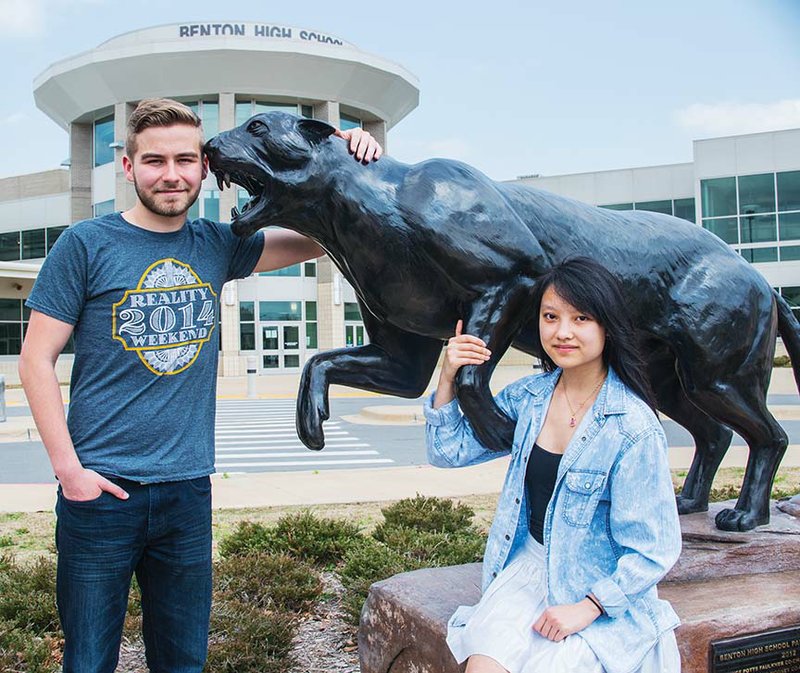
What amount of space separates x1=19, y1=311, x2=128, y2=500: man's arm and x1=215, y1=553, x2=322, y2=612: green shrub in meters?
2.21

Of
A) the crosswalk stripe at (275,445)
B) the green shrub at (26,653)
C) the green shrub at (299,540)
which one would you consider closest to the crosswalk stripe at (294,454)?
the crosswalk stripe at (275,445)

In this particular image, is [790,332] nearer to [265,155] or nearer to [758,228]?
[265,155]

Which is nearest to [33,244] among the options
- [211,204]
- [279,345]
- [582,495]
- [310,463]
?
[211,204]

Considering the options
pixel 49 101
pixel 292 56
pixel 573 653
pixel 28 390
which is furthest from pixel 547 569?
pixel 49 101

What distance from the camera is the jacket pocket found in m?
2.23

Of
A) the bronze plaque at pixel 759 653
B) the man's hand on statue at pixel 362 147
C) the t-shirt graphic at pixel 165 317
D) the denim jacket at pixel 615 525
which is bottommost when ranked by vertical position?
the bronze plaque at pixel 759 653

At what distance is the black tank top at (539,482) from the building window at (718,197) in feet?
100

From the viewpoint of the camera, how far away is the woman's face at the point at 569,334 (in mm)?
2309

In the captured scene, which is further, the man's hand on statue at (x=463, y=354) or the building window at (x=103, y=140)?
the building window at (x=103, y=140)

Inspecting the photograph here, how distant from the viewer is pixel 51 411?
2475 mm

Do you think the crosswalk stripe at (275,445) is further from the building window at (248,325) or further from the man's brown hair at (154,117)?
the building window at (248,325)

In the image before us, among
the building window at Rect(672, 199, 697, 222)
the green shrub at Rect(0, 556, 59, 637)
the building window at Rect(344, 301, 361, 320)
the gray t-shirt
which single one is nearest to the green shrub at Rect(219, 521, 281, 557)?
the green shrub at Rect(0, 556, 59, 637)

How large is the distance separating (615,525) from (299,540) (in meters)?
3.76

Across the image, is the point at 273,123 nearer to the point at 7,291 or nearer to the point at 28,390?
the point at 28,390
